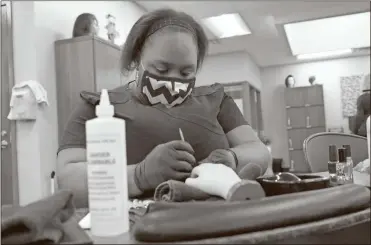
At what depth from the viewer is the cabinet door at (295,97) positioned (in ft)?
24.3

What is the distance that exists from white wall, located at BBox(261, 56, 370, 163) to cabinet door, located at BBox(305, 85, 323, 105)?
24 cm

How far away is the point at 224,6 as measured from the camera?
380cm

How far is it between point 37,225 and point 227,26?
4.51 meters

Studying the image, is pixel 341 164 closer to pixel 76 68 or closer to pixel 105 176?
pixel 105 176

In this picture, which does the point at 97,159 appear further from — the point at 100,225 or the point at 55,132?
the point at 55,132

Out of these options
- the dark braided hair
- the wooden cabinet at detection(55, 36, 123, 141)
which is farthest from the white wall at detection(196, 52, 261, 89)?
the dark braided hair

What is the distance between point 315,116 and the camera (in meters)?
7.20

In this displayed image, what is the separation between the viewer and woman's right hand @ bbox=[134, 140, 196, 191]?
0.80m

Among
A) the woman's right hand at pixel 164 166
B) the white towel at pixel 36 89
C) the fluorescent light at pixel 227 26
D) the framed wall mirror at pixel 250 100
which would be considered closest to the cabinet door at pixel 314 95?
the framed wall mirror at pixel 250 100

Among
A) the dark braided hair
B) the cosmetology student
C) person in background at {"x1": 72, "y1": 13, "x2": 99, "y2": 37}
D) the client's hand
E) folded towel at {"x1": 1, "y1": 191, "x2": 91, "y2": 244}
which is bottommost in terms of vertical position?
Answer: folded towel at {"x1": 1, "y1": 191, "x2": 91, "y2": 244}

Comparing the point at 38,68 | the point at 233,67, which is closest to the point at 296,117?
the point at 233,67

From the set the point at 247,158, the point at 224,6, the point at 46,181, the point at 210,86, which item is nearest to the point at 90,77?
the point at 46,181

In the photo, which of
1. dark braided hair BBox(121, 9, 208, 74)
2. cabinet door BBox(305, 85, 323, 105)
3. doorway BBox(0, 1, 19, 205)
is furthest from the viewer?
cabinet door BBox(305, 85, 323, 105)

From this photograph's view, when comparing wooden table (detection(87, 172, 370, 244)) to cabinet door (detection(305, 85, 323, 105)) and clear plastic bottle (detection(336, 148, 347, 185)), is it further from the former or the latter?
cabinet door (detection(305, 85, 323, 105))
